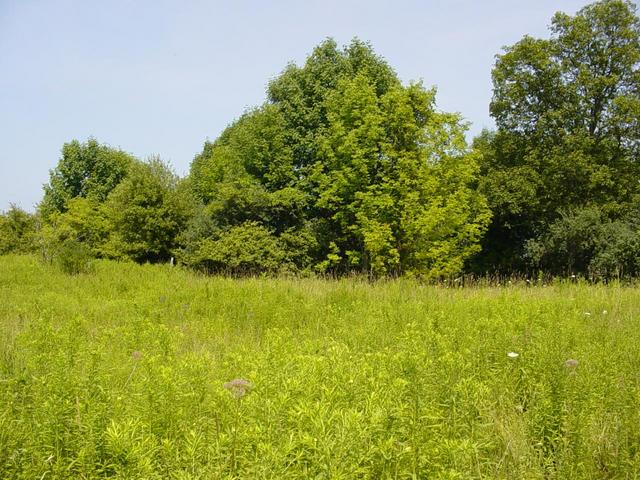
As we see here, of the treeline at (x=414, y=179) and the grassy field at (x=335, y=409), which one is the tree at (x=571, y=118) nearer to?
the treeline at (x=414, y=179)

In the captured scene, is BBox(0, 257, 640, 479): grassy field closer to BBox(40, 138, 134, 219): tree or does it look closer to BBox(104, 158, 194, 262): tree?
BBox(104, 158, 194, 262): tree

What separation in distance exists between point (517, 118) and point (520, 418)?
28330mm

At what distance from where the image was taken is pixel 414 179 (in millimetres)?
23000

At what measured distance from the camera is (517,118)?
28.7m

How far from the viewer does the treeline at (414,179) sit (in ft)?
76.1

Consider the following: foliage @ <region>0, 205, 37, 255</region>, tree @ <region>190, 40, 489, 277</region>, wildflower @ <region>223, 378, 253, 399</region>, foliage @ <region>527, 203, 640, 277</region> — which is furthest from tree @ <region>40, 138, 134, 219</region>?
wildflower @ <region>223, 378, 253, 399</region>

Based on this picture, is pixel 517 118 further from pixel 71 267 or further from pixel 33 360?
pixel 33 360

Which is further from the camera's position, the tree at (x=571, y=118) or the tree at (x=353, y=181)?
the tree at (x=571, y=118)

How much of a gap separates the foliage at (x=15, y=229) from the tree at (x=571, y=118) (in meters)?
29.2

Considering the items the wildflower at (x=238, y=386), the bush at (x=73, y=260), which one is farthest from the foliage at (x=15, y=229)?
the wildflower at (x=238, y=386)

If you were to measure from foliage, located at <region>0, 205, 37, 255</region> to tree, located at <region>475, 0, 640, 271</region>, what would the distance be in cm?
2915

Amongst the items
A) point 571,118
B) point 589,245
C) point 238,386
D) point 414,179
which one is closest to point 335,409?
point 238,386

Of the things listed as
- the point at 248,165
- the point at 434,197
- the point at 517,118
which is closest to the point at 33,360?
the point at 434,197

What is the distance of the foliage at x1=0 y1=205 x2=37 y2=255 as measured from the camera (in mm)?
32156
